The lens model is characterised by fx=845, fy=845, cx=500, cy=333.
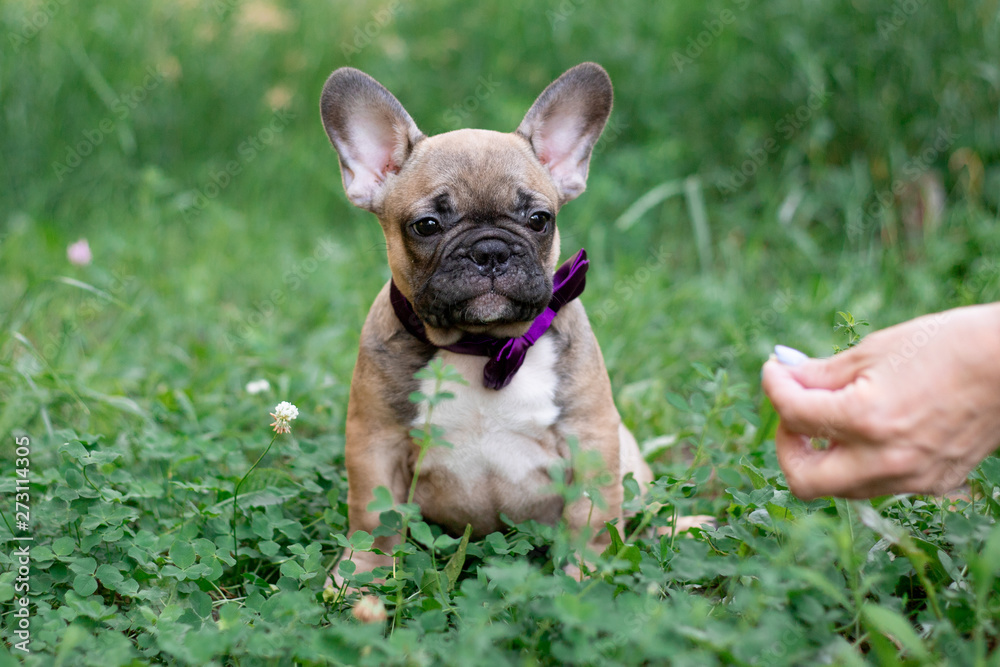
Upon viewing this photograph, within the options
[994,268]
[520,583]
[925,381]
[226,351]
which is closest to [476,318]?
[520,583]

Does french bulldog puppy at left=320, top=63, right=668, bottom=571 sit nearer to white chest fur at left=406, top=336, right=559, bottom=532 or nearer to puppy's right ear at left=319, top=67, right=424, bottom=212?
white chest fur at left=406, top=336, right=559, bottom=532

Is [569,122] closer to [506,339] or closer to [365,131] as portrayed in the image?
[365,131]

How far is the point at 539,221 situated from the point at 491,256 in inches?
12.8

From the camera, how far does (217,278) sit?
18.9 feet

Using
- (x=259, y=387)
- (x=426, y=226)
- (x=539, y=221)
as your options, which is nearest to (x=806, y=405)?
(x=539, y=221)

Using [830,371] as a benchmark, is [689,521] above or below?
below

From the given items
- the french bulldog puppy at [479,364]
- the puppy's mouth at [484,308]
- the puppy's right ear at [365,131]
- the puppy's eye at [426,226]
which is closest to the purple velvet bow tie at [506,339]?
the french bulldog puppy at [479,364]

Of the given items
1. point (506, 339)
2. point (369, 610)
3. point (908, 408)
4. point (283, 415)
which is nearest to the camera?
point (908, 408)

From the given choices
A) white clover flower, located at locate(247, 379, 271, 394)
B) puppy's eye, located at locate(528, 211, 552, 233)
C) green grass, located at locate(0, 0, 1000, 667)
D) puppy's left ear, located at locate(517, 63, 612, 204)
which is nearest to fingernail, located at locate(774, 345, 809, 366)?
green grass, located at locate(0, 0, 1000, 667)

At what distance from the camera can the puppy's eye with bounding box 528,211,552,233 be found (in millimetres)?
3035

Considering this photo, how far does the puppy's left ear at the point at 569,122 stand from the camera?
11.0 ft

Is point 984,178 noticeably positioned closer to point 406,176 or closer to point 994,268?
point 994,268

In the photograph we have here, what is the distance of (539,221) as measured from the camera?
3.06 metres

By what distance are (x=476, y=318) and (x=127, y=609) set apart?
1.43 m
